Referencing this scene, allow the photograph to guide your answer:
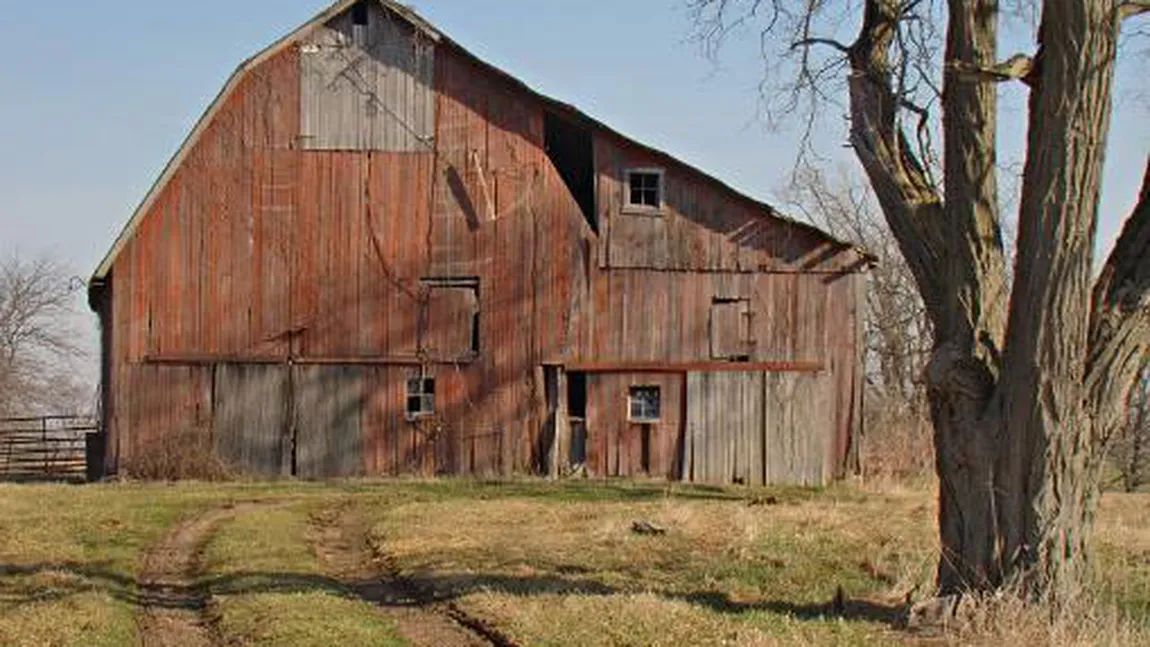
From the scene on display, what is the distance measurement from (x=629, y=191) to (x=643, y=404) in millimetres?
4464

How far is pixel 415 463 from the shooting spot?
30344mm

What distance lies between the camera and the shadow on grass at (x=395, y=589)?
41.5 ft

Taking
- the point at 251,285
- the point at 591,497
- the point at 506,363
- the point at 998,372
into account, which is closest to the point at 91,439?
the point at 251,285

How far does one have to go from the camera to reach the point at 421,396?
30.6 meters

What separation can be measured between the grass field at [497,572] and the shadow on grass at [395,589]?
0.04 m

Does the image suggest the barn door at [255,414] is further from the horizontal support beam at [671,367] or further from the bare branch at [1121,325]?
the bare branch at [1121,325]

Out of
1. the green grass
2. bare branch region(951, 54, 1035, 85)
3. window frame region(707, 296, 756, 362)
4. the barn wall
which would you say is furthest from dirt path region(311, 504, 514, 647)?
window frame region(707, 296, 756, 362)

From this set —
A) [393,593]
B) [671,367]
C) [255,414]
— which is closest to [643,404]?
[671,367]

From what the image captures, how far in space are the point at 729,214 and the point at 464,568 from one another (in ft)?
54.7

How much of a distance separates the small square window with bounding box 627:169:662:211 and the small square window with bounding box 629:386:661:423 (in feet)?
12.4

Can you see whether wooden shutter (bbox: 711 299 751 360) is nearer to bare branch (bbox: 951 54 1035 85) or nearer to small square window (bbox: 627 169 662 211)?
small square window (bbox: 627 169 662 211)

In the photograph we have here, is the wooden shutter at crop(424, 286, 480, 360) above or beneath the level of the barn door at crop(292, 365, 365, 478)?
above

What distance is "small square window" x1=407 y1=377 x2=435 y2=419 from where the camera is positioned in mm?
30516

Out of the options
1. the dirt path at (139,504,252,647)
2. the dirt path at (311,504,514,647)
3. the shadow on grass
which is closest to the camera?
the dirt path at (311,504,514,647)
